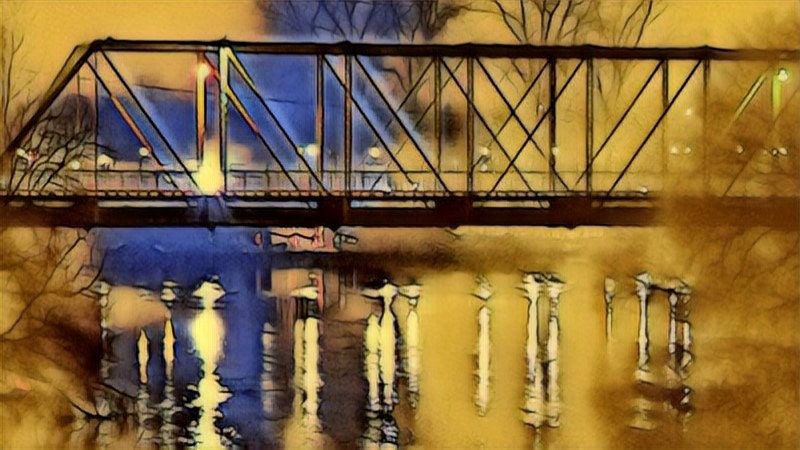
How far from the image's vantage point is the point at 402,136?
223 centimetres

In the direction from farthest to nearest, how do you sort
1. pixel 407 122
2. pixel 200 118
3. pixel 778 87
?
pixel 407 122
pixel 200 118
pixel 778 87

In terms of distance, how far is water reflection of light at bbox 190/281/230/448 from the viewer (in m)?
2.07

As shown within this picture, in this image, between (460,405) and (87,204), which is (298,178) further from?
(460,405)

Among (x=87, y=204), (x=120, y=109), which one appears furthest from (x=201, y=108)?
(x=87, y=204)

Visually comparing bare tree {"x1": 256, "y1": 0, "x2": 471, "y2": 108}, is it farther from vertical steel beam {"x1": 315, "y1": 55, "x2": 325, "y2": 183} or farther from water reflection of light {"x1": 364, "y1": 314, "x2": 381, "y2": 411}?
water reflection of light {"x1": 364, "y1": 314, "x2": 381, "y2": 411}

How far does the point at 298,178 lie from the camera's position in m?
2.25

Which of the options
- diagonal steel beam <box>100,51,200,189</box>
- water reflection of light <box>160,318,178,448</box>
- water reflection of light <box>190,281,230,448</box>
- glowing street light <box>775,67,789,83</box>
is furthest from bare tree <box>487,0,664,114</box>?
water reflection of light <box>160,318,178,448</box>

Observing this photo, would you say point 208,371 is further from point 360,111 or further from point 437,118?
point 437,118

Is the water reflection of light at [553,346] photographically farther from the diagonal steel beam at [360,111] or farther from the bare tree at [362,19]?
the bare tree at [362,19]

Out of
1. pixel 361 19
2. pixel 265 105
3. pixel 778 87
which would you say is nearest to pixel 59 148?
pixel 265 105

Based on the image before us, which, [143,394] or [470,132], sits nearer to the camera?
[143,394]

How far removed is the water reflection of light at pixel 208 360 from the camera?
2068 mm

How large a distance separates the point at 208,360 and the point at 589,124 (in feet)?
2.92

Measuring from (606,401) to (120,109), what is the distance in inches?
43.8
